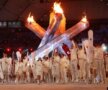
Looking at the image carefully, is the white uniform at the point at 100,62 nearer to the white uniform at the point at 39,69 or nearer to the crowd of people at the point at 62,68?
the crowd of people at the point at 62,68

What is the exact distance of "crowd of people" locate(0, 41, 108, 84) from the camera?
14680mm

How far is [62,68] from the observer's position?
15188 millimetres

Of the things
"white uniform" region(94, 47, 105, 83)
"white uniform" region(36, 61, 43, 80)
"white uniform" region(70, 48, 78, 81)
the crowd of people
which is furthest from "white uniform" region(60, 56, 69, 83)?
"white uniform" region(94, 47, 105, 83)

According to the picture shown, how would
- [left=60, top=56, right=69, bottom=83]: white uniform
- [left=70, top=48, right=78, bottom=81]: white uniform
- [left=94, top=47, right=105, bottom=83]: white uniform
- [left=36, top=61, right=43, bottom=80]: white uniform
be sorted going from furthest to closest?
[left=36, top=61, right=43, bottom=80]: white uniform < [left=60, top=56, right=69, bottom=83]: white uniform < [left=70, top=48, right=78, bottom=81]: white uniform < [left=94, top=47, right=105, bottom=83]: white uniform

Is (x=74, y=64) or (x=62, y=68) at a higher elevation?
(x=74, y=64)

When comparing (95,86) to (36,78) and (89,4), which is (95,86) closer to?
(36,78)

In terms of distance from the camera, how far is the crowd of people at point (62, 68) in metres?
14.7

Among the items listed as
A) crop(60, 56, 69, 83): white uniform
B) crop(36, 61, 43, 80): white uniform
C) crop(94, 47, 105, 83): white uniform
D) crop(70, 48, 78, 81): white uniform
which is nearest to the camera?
crop(94, 47, 105, 83): white uniform

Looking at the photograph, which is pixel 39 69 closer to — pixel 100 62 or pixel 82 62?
pixel 82 62

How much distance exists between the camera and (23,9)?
89.2ft

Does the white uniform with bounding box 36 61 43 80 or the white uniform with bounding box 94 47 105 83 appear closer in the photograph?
the white uniform with bounding box 94 47 105 83

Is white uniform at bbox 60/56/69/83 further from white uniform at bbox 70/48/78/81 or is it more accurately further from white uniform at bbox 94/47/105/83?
white uniform at bbox 94/47/105/83

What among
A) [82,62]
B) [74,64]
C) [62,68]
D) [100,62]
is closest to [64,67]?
[62,68]

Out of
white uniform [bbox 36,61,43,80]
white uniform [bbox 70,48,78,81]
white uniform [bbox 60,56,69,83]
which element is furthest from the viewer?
white uniform [bbox 36,61,43,80]
